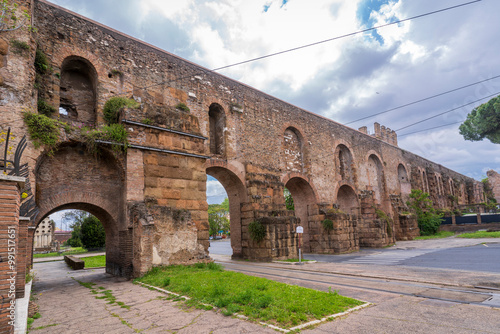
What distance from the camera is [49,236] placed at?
3647cm

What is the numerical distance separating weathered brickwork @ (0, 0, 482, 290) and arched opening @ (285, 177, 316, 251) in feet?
0.21

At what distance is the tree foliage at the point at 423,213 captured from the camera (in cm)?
2633

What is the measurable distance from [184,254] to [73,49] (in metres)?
7.16

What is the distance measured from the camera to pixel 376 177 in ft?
77.2

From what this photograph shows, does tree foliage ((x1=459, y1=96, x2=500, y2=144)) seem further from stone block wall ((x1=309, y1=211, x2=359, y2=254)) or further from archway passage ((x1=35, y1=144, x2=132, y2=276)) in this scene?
archway passage ((x1=35, y1=144, x2=132, y2=276))

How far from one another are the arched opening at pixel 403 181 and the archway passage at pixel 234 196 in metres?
18.7

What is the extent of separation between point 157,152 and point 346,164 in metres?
15.2

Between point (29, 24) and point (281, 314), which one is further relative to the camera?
point (29, 24)

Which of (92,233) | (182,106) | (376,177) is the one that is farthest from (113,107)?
(92,233)

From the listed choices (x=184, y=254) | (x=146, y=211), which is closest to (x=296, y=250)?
(x=184, y=254)

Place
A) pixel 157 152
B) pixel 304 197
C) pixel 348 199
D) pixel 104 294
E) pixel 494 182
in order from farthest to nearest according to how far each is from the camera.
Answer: pixel 494 182
pixel 348 199
pixel 304 197
pixel 157 152
pixel 104 294

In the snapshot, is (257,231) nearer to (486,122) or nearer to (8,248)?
(8,248)

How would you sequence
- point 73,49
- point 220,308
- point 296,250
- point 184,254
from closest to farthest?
→ point 220,308, point 184,254, point 73,49, point 296,250

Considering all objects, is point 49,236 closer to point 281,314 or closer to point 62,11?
point 62,11
